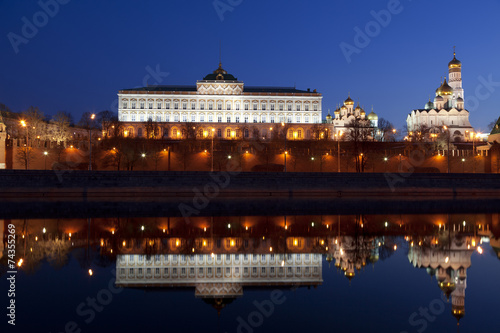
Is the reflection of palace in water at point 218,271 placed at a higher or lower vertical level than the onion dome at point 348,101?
lower

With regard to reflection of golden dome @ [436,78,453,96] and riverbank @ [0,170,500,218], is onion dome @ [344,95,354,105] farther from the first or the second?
riverbank @ [0,170,500,218]

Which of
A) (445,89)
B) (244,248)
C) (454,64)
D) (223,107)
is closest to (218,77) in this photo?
(223,107)

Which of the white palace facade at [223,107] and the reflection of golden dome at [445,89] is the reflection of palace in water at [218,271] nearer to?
the white palace facade at [223,107]

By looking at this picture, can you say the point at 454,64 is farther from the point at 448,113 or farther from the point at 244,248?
the point at 244,248

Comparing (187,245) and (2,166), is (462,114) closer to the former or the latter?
(2,166)

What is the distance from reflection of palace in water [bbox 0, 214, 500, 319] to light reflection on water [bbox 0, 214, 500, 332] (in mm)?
44

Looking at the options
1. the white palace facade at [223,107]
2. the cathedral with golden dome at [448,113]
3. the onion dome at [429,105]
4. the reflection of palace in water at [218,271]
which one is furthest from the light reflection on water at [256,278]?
the onion dome at [429,105]

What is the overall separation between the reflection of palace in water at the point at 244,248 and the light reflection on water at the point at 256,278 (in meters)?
0.04

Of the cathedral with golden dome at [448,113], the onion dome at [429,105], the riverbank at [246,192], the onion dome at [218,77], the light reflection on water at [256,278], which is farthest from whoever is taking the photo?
the onion dome at [218,77]

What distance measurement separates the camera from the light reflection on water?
855cm

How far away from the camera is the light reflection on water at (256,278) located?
336 inches

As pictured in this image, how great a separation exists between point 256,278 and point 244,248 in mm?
3790

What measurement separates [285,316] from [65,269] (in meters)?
6.68

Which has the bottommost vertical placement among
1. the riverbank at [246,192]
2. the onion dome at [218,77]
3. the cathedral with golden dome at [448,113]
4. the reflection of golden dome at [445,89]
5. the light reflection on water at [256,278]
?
the light reflection on water at [256,278]
